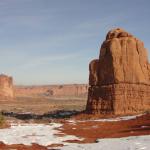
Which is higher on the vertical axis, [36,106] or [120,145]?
[120,145]

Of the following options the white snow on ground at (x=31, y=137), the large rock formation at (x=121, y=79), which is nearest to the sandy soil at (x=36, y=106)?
the large rock formation at (x=121, y=79)

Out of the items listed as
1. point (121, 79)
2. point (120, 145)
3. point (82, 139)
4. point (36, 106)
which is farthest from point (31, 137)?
point (36, 106)

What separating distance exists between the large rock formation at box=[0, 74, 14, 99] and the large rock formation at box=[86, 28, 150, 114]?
11133 centimetres

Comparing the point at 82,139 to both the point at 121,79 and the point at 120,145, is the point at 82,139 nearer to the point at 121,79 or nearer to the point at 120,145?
the point at 120,145

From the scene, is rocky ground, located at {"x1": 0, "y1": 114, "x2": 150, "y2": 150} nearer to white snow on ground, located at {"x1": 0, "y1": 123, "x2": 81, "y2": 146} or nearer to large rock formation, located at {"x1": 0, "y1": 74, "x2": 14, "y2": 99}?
white snow on ground, located at {"x1": 0, "y1": 123, "x2": 81, "y2": 146}

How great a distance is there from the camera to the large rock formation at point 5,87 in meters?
156

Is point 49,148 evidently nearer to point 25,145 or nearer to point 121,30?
point 25,145

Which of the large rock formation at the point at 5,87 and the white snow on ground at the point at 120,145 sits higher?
the large rock formation at the point at 5,87

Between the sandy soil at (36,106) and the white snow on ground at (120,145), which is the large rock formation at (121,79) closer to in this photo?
the white snow on ground at (120,145)

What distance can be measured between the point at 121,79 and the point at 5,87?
116701 mm

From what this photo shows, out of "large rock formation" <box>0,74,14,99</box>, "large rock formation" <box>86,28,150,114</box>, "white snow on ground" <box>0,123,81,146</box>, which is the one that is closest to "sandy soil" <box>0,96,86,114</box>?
"large rock formation" <box>0,74,14,99</box>

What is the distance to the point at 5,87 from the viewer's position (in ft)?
514

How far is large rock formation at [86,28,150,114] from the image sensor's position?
145ft

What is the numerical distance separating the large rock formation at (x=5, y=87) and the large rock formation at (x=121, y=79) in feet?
365
